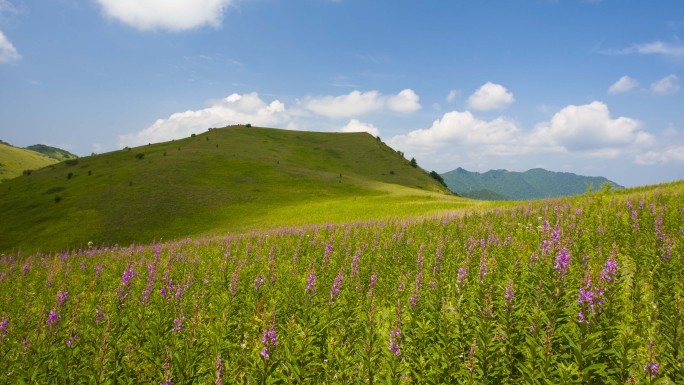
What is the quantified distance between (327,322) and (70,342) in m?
4.34

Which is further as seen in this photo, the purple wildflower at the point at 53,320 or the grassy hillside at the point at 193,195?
the grassy hillside at the point at 193,195

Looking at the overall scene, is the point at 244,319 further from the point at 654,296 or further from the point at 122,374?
the point at 654,296

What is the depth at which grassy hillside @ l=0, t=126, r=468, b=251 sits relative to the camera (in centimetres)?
4856

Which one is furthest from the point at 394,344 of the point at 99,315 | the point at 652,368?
the point at 99,315

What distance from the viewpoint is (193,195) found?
61.9 m

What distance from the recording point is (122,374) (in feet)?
18.5

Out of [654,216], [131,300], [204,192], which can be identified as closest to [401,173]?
[204,192]

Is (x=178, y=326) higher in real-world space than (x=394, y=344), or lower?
lower

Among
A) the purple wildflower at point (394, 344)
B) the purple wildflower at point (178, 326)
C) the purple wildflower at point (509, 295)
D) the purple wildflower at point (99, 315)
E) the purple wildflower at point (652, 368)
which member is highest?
the purple wildflower at point (509, 295)

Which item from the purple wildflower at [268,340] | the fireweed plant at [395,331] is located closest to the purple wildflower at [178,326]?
the fireweed plant at [395,331]

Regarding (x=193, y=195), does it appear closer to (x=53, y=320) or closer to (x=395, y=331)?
A: (x=53, y=320)

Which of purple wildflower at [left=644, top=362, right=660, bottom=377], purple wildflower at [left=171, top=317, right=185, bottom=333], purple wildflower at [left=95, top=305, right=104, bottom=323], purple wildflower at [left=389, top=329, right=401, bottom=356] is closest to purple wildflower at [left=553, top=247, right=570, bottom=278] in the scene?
purple wildflower at [left=644, top=362, right=660, bottom=377]

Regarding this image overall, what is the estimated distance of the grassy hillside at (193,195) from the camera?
4856 cm

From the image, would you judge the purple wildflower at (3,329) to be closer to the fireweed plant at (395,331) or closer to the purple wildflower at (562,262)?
the fireweed plant at (395,331)
